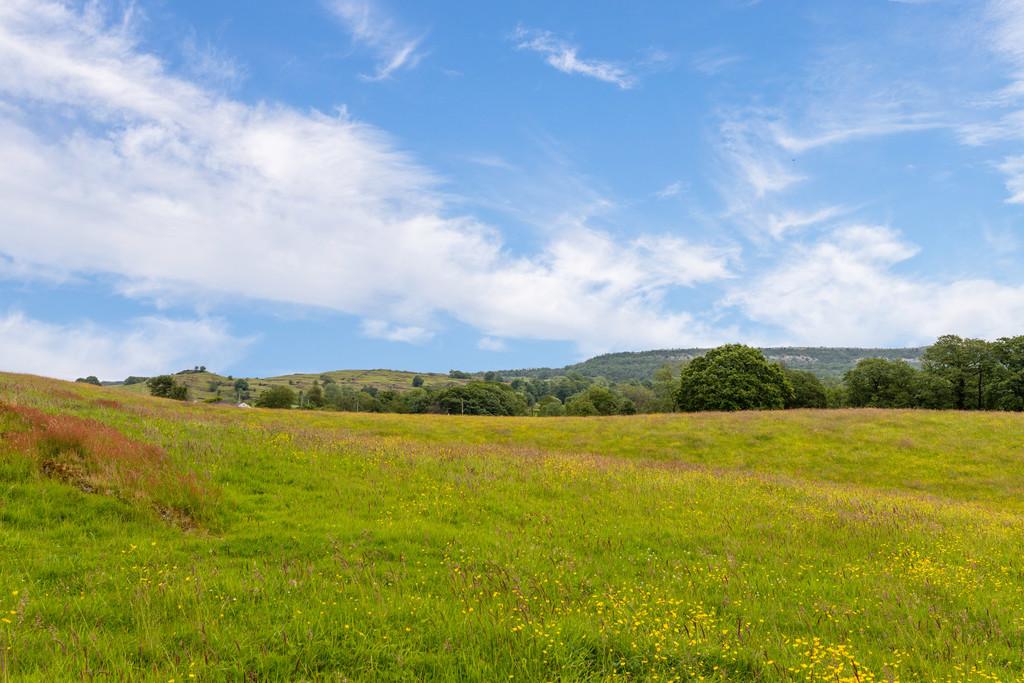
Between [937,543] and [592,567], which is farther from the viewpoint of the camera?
[937,543]

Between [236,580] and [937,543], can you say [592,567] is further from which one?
[937,543]

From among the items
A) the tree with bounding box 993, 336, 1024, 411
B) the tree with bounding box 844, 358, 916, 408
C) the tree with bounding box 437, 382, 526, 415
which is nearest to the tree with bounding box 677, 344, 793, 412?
the tree with bounding box 844, 358, 916, 408

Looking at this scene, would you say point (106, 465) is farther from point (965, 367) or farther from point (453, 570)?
point (965, 367)

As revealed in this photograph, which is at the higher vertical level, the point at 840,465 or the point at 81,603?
the point at 81,603

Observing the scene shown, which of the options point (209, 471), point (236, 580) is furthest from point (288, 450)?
point (236, 580)

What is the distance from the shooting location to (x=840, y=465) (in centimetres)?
3328

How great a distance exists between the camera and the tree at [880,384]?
76.1 metres

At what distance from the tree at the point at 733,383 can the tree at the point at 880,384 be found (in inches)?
516

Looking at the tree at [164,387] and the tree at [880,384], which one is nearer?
the tree at [880,384]

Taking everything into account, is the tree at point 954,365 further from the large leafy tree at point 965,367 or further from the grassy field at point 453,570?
the grassy field at point 453,570

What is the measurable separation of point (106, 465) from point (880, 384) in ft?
308

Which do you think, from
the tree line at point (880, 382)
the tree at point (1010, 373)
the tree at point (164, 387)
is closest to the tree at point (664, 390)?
the tree line at point (880, 382)

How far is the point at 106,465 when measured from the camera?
1204 centimetres

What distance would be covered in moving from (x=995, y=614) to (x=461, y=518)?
392 inches
